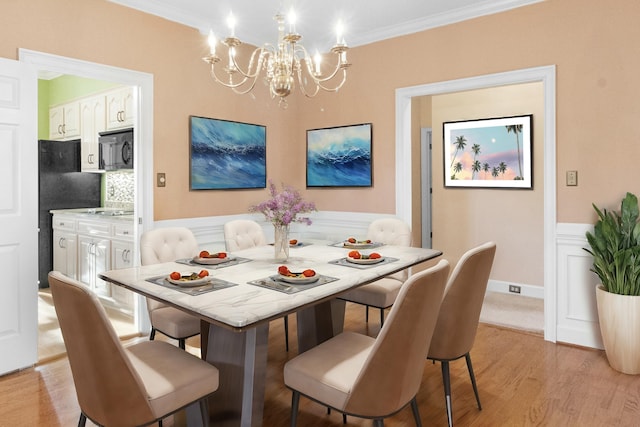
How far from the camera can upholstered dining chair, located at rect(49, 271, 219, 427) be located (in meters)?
1.48

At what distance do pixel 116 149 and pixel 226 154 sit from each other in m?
1.22

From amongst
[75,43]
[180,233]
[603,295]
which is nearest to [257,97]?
[75,43]

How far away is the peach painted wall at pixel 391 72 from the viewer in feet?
10.1

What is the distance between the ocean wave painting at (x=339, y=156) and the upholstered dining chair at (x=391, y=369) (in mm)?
2870

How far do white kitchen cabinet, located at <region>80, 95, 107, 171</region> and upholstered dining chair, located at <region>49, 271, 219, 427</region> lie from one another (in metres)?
3.75

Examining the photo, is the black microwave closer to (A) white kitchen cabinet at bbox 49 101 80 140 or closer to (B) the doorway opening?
(A) white kitchen cabinet at bbox 49 101 80 140

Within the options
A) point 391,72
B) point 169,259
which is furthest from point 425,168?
point 169,259

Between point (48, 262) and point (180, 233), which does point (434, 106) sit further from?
point (48, 262)

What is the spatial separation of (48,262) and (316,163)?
10.9ft

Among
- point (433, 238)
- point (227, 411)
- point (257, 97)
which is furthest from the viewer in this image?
point (433, 238)

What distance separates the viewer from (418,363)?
1.69 m

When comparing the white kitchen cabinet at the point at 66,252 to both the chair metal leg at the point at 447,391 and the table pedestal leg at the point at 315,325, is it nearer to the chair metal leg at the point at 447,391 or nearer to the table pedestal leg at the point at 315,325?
the table pedestal leg at the point at 315,325

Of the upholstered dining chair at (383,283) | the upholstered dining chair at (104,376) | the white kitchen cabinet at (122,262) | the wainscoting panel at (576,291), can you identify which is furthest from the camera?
the white kitchen cabinet at (122,262)

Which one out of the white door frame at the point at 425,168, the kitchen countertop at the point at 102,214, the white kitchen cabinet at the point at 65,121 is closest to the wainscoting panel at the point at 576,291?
the white door frame at the point at 425,168
